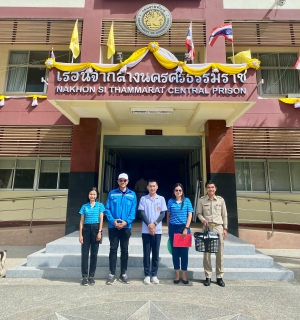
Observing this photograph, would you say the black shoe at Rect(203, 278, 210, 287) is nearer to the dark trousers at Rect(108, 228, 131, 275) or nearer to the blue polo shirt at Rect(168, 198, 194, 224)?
the blue polo shirt at Rect(168, 198, 194, 224)

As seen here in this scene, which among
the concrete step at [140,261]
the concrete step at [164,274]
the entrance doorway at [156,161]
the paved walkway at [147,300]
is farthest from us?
the entrance doorway at [156,161]

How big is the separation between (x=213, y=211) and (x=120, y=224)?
5.25ft

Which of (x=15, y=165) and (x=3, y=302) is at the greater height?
(x=15, y=165)

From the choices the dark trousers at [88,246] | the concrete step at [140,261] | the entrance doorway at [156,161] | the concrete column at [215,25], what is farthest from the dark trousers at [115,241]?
the concrete column at [215,25]

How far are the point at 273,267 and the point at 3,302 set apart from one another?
15.2ft

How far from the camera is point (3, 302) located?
343cm

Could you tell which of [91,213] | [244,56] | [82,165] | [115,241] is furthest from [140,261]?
[244,56]

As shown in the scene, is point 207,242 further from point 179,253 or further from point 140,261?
point 140,261

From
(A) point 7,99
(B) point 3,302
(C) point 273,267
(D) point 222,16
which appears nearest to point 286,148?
(C) point 273,267

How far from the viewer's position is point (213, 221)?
13.8 ft

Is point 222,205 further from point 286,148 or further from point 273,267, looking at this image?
point 286,148

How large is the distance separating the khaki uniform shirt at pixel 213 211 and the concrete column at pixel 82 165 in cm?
390

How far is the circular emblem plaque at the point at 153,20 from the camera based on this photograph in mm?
8109

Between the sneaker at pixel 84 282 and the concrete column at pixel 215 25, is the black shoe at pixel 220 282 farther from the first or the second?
the concrete column at pixel 215 25
